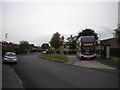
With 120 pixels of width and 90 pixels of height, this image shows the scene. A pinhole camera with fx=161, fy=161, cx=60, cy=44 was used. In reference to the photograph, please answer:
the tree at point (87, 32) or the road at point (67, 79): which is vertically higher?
the tree at point (87, 32)

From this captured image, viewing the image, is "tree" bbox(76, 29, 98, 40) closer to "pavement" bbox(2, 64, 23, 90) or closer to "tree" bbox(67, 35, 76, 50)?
"tree" bbox(67, 35, 76, 50)

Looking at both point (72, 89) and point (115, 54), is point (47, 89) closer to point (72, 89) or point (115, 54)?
point (72, 89)

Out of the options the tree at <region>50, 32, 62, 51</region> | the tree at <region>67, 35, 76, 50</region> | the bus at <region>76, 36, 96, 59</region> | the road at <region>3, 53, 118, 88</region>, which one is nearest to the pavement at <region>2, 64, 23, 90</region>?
the road at <region>3, 53, 118, 88</region>

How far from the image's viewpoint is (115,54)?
36969 millimetres

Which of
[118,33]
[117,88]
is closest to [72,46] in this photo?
[118,33]

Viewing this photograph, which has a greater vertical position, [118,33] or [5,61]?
[118,33]

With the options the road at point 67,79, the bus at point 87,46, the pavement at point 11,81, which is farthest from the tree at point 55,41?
the pavement at point 11,81

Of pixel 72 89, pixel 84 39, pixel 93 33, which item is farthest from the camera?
pixel 93 33

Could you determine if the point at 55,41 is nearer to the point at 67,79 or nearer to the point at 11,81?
the point at 67,79

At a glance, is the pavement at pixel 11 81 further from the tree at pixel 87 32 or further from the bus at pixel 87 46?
the tree at pixel 87 32

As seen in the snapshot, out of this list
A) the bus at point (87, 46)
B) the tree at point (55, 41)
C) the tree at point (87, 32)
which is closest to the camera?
the bus at point (87, 46)

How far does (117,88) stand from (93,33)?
59037 millimetres

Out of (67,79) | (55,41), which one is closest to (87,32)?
(55,41)

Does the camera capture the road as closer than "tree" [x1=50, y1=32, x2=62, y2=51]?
Yes
